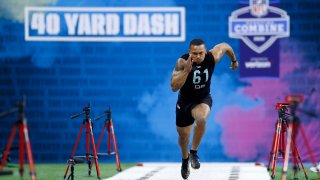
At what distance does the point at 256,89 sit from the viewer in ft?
39.6

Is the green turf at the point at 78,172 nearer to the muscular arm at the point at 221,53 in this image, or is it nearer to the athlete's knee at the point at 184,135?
the athlete's knee at the point at 184,135

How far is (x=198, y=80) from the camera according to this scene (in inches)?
321

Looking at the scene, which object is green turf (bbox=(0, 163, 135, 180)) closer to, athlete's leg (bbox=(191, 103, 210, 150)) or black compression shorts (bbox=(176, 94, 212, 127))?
black compression shorts (bbox=(176, 94, 212, 127))

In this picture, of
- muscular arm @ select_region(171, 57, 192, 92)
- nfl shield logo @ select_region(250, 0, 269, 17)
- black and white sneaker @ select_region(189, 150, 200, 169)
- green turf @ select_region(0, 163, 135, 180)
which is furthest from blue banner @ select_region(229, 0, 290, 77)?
muscular arm @ select_region(171, 57, 192, 92)

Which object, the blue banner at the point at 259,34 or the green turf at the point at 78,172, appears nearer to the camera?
the green turf at the point at 78,172

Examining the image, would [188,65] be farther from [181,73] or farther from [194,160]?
[194,160]

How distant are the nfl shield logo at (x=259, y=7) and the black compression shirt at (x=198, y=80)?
4073mm

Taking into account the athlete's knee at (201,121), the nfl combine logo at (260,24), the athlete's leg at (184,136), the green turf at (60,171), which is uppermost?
the nfl combine logo at (260,24)

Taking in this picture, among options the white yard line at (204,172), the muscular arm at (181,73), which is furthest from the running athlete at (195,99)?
the white yard line at (204,172)

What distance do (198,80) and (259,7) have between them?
4394 millimetres

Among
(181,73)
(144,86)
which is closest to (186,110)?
(181,73)

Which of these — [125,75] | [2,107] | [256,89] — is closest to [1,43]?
[2,107]

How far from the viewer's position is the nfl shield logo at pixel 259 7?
12055 millimetres

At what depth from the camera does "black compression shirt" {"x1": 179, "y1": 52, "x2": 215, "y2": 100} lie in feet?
26.7
